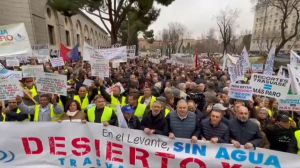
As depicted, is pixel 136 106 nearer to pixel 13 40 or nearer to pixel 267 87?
pixel 267 87

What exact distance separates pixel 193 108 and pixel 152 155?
4.37 ft

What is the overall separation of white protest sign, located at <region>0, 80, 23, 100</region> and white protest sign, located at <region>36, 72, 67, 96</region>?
512mm

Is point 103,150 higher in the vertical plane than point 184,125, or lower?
lower

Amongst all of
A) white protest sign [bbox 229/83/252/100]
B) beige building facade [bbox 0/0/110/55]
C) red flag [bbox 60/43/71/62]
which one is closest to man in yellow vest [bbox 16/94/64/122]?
white protest sign [bbox 229/83/252/100]

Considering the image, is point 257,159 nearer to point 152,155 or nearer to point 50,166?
point 152,155

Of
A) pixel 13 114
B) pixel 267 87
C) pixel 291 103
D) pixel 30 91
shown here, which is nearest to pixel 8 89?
pixel 13 114

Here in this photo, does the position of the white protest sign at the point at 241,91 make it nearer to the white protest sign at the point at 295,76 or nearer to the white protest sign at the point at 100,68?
the white protest sign at the point at 295,76

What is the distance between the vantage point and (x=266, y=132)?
4.38 metres

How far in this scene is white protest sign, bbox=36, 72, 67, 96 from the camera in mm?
5355

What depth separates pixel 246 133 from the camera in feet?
13.9

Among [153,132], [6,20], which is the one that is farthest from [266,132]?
[6,20]

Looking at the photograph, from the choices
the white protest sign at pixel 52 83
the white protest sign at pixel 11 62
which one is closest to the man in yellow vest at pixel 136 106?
the white protest sign at pixel 52 83

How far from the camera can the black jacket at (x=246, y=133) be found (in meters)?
4.21

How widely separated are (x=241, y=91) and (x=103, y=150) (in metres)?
2.86
